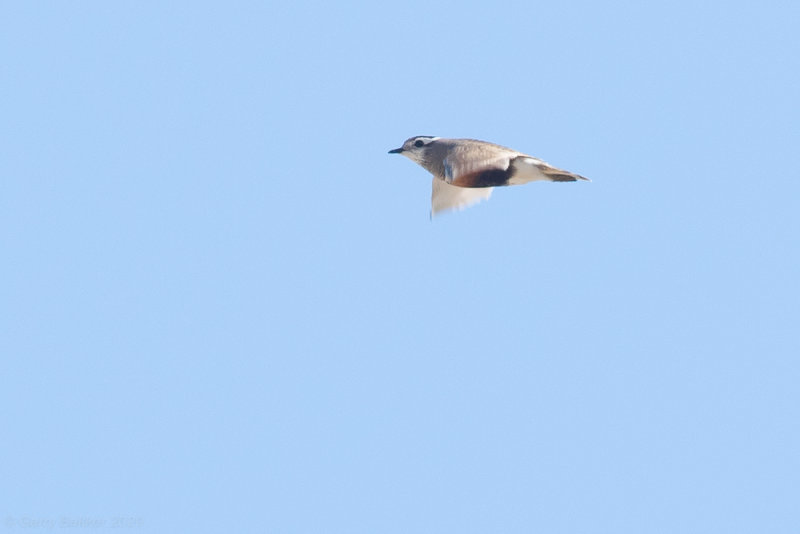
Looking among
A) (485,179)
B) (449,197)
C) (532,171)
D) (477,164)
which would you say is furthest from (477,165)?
(449,197)

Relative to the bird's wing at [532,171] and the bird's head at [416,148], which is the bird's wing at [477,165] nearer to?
the bird's wing at [532,171]

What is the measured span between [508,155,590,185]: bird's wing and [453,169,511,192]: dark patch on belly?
0.13 m

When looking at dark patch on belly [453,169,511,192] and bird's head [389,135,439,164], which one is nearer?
dark patch on belly [453,169,511,192]

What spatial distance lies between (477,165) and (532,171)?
1.13 meters

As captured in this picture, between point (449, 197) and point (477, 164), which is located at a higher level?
point (477, 164)

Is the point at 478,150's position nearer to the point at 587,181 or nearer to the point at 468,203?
the point at 587,181

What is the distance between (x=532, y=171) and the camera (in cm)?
2102

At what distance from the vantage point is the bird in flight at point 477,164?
66.8ft

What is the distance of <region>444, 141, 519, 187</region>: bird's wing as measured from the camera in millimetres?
20219

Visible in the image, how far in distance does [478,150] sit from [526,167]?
33.1 inches

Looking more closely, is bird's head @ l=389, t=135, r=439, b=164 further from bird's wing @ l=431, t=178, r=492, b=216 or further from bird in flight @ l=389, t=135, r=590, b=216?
bird's wing @ l=431, t=178, r=492, b=216

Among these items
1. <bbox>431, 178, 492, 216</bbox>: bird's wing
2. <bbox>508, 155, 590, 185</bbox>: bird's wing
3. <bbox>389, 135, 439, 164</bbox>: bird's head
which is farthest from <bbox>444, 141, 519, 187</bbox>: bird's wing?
<bbox>431, 178, 492, 216</bbox>: bird's wing

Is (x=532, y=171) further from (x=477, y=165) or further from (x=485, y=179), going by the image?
(x=477, y=165)

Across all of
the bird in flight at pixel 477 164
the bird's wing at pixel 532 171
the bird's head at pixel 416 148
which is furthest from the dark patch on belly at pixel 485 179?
the bird's head at pixel 416 148
